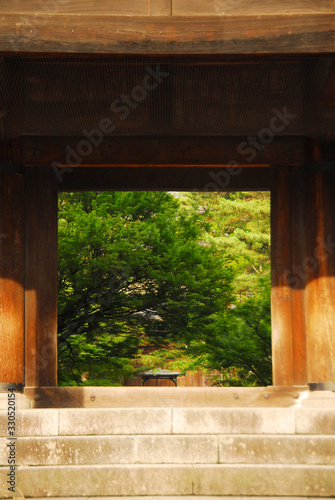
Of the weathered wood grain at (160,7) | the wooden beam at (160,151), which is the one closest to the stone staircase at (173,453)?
the wooden beam at (160,151)

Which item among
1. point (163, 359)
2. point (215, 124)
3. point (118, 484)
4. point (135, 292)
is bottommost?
point (118, 484)

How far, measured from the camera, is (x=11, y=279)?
838cm

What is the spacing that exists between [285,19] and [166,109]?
6.99 feet

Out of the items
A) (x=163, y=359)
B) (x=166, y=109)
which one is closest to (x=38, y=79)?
(x=166, y=109)

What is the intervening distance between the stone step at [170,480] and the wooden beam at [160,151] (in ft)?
13.3

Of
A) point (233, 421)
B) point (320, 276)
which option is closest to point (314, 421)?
point (233, 421)

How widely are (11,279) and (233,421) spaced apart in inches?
128

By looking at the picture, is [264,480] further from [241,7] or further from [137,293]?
[137,293]

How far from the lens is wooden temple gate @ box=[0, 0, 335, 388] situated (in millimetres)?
6238

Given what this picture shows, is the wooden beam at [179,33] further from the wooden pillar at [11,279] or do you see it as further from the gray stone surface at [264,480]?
the gray stone surface at [264,480]

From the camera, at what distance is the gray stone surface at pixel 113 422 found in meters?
7.07

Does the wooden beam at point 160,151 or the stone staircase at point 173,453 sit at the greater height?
the wooden beam at point 160,151

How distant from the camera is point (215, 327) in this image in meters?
17.7

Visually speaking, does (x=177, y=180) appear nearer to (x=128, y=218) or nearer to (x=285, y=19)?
(x=285, y=19)
